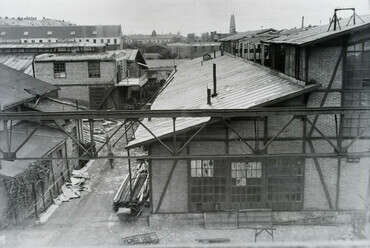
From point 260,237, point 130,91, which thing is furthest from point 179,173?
point 130,91

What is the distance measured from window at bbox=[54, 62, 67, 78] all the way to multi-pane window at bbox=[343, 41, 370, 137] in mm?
24899

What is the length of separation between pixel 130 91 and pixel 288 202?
2541 centimetres

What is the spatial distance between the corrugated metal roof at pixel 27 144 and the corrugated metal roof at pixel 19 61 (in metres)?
16.3

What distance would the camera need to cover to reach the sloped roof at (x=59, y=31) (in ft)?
235

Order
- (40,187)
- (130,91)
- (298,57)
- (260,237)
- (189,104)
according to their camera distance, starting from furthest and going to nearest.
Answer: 1. (130,91)
2. (189,104)
3. (40,187)
4. (298,57)
5. (260,237)

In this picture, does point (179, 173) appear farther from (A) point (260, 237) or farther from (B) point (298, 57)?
(B) point (298, 57)

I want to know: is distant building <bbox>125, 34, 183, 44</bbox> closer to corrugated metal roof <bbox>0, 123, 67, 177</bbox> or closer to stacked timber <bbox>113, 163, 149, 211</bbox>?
corrugated metal roof <bbox>0, 123, 67, 177</bbox>

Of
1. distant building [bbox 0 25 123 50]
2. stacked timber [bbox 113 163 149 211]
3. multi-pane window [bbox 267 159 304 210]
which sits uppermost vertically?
distant building [bbox 0 25 123 50]

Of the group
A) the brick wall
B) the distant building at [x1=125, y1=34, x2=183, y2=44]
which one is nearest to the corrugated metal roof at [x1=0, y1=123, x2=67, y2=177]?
the brick wall

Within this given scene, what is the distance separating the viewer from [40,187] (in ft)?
51.1

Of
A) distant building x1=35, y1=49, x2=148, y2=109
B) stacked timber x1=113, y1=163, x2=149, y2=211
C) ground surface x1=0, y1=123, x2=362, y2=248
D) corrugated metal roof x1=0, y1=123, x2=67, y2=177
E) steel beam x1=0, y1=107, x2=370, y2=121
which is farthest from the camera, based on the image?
distant building x1=35, y1=49, x2=148, y2=109

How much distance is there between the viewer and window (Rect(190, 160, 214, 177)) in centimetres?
1401

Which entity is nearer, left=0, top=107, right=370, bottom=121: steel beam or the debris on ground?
left=0, top=107, right=370, bottom=121: steel beam

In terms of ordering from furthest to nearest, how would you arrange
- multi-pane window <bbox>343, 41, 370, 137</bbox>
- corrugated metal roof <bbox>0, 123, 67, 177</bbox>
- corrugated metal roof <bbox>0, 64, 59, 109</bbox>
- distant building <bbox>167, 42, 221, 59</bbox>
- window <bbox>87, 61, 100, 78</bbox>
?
distant building <bbox>167, 42, 221, 59</bbox> → window <bbox>87, 61, 100, 78</bbox> → corrugated metal roof <bbox>0, 64, 59, 109</bbox> → corrugated metal roof <bbox>0, 123, 67, 177</bbox> → multi-pane window <bbox>343, 41, 370, 137</bbox>
